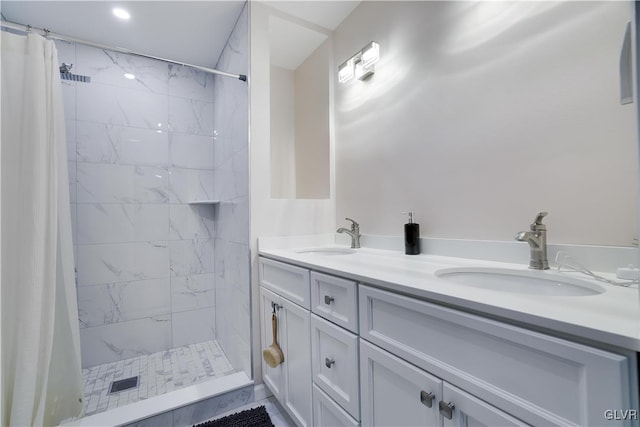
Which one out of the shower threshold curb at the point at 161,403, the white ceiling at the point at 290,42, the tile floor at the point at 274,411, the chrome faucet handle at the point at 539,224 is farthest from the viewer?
the white ceiling at the point at 290,42

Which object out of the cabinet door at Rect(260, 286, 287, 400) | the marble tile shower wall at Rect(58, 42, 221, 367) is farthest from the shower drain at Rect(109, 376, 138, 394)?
the cabinet door at Rect(260, 286, 287, 400)

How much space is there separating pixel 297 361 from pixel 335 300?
46cm

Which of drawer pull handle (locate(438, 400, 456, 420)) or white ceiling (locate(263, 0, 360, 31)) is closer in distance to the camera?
drawer pull handle (locate(438, 400, 456, 420))

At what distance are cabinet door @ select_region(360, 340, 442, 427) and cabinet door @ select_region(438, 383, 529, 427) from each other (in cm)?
2

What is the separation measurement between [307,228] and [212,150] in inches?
52.9

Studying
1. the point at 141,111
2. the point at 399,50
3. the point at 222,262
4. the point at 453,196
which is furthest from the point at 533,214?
the point at 141,111

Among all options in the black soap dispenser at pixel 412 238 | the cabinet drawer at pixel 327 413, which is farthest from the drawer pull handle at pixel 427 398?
the black soap dispenser at pixel 412 238

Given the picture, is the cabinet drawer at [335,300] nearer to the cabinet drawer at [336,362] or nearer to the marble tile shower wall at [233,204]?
the cabinet drawer at [336,362]

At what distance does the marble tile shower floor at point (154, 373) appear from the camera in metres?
1.70

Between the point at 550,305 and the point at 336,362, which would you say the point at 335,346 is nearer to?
the point at 336,362

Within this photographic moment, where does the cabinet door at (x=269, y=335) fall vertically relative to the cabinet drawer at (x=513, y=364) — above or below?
below

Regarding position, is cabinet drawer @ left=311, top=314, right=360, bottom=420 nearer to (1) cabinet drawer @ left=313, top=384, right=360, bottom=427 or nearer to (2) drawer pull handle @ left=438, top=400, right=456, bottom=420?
(1) cabinet drawer @ left=313, top=384, right=360, bottom=427

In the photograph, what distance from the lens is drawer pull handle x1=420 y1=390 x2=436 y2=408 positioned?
66cm

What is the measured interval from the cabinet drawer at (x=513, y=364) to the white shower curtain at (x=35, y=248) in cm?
157
